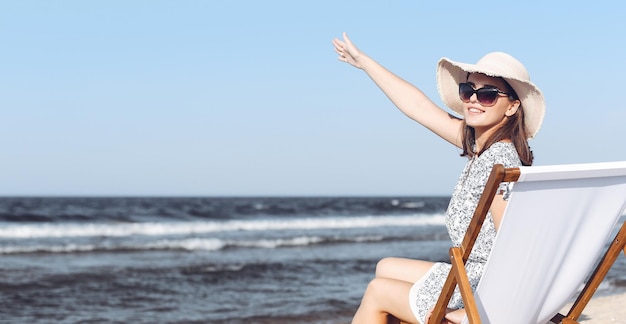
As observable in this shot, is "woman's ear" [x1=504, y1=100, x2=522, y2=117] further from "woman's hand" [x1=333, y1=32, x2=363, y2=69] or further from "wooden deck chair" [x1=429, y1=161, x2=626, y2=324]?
"woman's hand" [x1=333, y1=32, x2=363, y2=69]

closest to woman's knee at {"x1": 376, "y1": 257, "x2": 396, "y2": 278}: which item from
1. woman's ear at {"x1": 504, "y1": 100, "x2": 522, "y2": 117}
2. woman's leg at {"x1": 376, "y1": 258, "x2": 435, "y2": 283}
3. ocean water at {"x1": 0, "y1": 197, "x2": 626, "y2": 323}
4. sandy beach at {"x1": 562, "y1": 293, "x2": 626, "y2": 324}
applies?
woman's leg at {"x1": 376, "y1": 258, "x2": 435, "y2": 283}

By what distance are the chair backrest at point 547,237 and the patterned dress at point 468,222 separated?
0.66 ft

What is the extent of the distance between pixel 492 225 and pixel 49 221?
23449mm

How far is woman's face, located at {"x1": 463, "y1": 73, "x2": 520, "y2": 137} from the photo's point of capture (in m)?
3.10

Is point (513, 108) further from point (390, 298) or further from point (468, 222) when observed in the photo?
point (390, 298)

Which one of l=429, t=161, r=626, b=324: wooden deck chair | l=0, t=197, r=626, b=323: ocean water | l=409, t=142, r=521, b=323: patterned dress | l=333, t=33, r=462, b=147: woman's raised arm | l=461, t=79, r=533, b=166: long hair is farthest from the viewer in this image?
l=0, t=197, r=626, b=323: ocean water

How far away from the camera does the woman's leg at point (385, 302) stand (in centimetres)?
307

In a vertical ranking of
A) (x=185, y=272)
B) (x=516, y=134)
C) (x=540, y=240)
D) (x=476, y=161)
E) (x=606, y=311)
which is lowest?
(x=185, y=272)

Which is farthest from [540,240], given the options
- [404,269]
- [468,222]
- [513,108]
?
[404,269]

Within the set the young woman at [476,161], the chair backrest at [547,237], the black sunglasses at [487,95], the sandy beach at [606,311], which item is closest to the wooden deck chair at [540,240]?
the chair backrest at [547,237]

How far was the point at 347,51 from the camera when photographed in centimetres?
381

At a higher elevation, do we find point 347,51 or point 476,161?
point 347,51

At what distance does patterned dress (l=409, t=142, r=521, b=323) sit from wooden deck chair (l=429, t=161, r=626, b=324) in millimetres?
164

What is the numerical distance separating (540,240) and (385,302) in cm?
73
